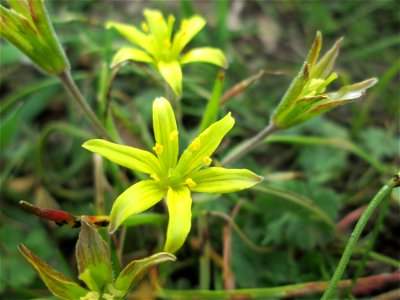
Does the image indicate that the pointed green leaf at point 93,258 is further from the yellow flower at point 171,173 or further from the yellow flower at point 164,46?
the yellow flower at point 164,46

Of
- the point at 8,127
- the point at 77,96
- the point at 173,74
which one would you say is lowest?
the point at 8,127

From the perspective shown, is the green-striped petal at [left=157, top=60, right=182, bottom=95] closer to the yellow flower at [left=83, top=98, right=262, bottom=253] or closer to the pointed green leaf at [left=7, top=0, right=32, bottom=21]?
the yellow flower at [left=83, top=98, right=262, bottom=253]

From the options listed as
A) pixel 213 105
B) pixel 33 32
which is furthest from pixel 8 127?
pixel 213 105

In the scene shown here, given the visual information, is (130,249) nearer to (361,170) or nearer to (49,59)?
(49,59)

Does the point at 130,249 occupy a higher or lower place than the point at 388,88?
lower

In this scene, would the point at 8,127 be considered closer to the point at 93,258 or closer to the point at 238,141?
the point at 93,258

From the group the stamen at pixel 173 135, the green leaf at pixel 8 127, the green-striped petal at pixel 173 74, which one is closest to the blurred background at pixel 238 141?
the green leaf at pixel 8 127

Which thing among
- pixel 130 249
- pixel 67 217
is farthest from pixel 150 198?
pixel 130 249
